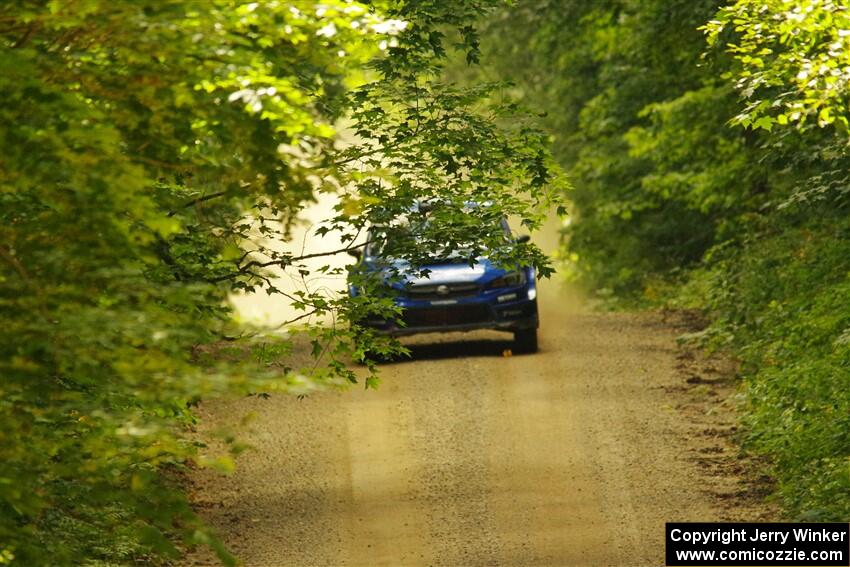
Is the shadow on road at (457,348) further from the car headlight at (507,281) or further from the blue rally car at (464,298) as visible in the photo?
the car headlight at (507,281)

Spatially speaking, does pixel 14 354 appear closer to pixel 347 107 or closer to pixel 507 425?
pixel 347 107

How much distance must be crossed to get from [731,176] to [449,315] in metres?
6.76

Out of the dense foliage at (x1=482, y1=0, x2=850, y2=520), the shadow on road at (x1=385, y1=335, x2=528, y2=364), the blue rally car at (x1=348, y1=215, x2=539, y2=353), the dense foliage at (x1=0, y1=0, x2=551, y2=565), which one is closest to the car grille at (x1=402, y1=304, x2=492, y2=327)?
the blue rally car at (x1=348, y1=215, x2=539, y2=353)

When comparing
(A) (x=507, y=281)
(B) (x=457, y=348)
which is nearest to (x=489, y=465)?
(A) (x=507, y=281)

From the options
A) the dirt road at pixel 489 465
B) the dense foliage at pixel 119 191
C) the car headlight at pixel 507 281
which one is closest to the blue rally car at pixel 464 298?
the car headlight at pixel 507 281

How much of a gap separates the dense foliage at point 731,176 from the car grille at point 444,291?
3999 mm

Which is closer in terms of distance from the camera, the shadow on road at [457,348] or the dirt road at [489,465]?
the dirt road at [489,465]

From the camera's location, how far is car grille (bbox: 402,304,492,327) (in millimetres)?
19094

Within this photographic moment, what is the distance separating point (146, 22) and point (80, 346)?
5.41 feet

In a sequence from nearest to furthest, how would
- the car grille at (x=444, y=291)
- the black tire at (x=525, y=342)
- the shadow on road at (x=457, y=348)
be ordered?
the car grille at (x=444, y=291) < the black tire at (x=525, y=342) < the shadow on road at (x=457, y=348)

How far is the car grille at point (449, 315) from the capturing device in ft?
62.6

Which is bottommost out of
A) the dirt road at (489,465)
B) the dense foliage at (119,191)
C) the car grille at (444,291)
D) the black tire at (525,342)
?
the black tire at (525,342)

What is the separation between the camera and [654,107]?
24328mm

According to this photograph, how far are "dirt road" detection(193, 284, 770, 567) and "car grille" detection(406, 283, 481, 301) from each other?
1.28 meters
